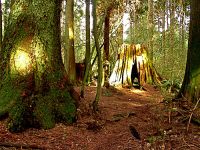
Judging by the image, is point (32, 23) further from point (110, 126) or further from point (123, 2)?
point (123, 2)

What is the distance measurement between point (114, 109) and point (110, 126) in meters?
1.65

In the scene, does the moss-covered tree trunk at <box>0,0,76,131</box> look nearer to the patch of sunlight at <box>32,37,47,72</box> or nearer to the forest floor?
the patch of sunlight at <box>32,37,47,72</box>

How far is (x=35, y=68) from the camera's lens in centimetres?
652

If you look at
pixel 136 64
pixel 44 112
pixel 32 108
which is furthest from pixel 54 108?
pixel 136 64

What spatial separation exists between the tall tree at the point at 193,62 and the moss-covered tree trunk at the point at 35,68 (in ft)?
8.44

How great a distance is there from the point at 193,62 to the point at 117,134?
94.1 inches

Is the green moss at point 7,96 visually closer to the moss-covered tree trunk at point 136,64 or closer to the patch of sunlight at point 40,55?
the patch of sunlight at point 40,55

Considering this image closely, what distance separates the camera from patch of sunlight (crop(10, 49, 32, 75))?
6469mm

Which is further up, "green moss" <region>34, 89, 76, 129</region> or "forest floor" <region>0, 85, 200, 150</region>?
"green moss" <region>34, 89, 76, 129</region>

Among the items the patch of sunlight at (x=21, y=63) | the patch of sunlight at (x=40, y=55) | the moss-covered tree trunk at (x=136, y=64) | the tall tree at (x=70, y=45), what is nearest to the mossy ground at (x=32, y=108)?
the patch of sunlight at (x=21, y=63)

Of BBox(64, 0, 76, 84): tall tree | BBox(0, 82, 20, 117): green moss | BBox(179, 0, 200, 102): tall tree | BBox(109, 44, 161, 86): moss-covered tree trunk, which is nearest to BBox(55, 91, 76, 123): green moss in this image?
BBox(0, 82, 20, 117): green moss

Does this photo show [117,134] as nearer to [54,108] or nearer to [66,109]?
[66,109]

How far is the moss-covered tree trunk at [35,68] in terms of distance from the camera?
627cm

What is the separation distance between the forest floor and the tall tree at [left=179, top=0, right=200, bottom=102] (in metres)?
0.43
